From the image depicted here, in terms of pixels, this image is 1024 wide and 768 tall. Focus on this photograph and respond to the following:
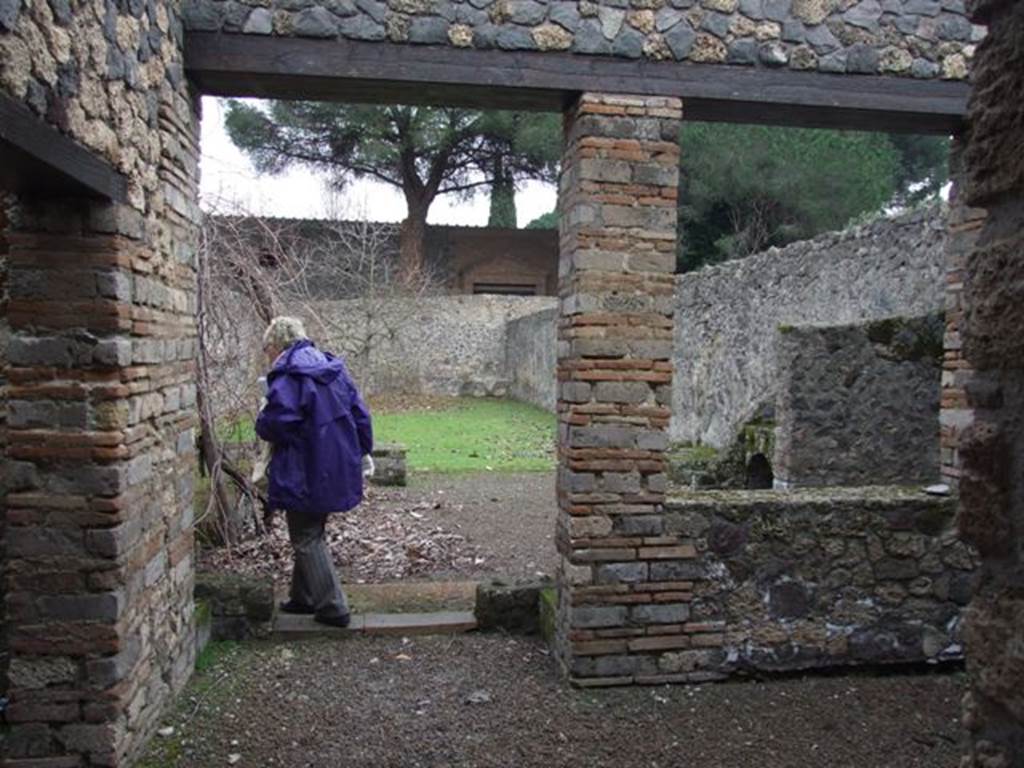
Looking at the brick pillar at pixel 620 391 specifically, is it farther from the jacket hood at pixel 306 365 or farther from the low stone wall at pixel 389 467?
the low stone wall at pixel 389 467

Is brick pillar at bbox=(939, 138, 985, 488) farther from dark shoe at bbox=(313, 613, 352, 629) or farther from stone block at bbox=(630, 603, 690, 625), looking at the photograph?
dark shoe at bbox=(313, 613, 352, 629)

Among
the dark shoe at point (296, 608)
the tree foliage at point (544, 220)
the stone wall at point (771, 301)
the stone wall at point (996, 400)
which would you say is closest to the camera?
the stone wall at point (996, 400)

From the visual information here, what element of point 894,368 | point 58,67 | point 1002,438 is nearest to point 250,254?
point 58,67

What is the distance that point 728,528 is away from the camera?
15.4 ft

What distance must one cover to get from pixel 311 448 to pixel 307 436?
0.25 ft

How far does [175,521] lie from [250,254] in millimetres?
3117

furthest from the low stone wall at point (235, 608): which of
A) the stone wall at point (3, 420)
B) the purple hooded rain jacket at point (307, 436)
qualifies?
the stone wall at point (3, 420)

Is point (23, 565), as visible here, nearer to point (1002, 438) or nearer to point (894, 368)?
point (1002, 438)

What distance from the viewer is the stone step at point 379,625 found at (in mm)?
5254

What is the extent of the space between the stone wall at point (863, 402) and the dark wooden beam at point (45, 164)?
532 cm

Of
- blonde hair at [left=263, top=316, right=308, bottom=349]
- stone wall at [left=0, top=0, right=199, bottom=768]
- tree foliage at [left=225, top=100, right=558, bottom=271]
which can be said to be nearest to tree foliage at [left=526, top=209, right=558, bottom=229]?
tree foliage at [left=225, top=100, right=558, bottom=271]

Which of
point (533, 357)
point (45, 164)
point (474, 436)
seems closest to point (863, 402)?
point (45, 164)

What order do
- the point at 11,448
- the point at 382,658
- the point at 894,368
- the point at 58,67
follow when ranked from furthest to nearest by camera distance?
1. the point at 894,368
2. the point at 382,658
3. the point at 11,448
4. the point at 58,67

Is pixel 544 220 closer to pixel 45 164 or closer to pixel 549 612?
pixel 549 612
